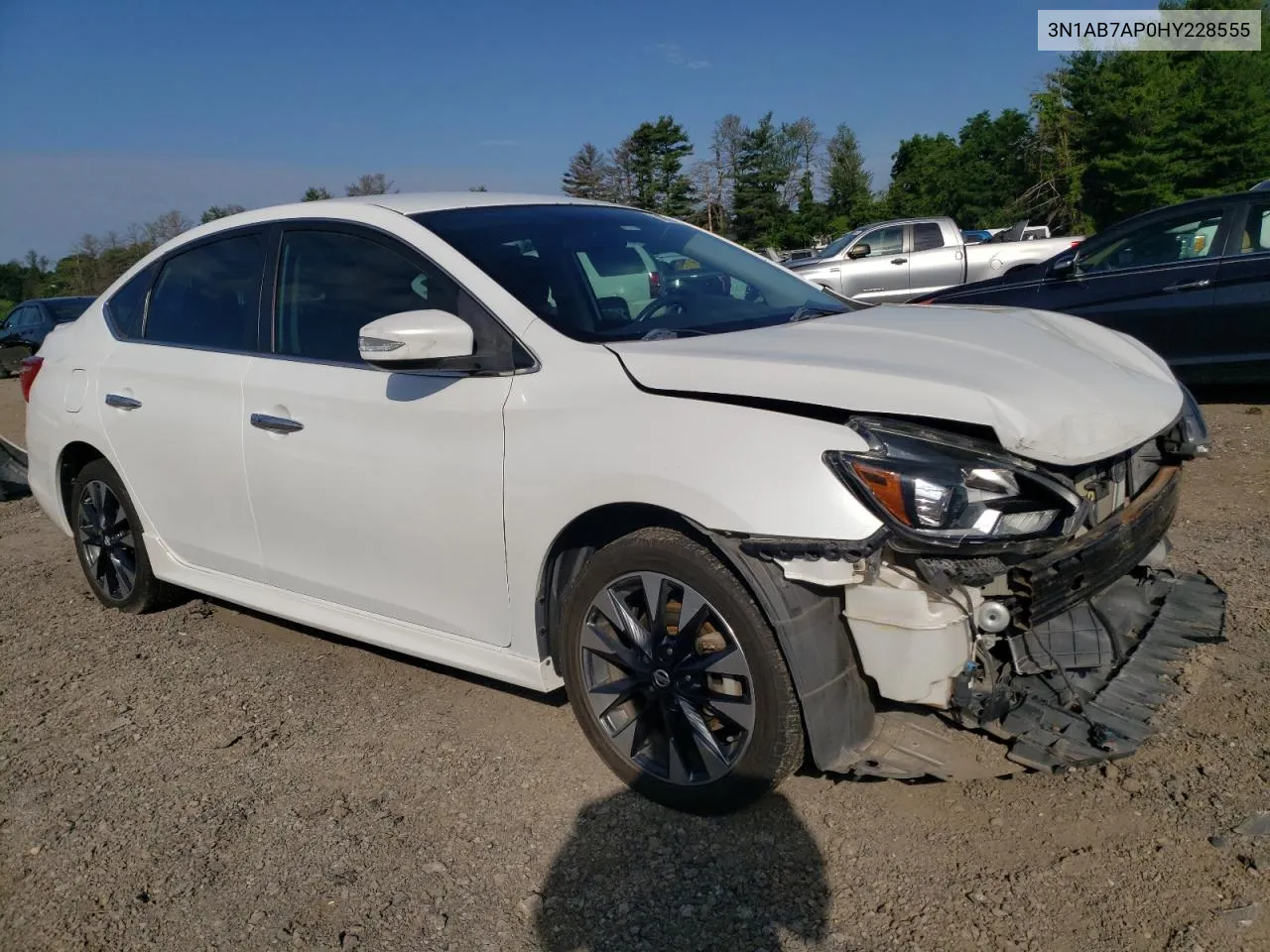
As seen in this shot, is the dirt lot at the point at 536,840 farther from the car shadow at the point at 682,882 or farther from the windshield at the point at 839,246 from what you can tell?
the windshield at the point at 839,246

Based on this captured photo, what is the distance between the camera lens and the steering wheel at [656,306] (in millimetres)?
3229

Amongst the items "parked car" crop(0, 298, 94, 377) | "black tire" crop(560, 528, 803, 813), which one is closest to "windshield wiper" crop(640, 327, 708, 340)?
"black tire" crop(560, 528, 803, 813)

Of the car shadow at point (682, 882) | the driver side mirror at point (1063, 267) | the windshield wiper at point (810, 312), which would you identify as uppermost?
the windshield wiper at point (810, 312)

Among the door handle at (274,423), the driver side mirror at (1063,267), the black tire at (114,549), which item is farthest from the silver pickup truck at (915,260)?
the door handle at (274,423)

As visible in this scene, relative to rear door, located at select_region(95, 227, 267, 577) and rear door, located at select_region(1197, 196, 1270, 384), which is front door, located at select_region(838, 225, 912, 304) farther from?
rear door, located at select_region(95, 227, 267, 577)

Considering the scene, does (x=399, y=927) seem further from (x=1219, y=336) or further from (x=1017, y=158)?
(x=1017, y=158)

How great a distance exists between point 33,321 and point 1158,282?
20.9 metres

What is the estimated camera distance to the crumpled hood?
2381 millimetres

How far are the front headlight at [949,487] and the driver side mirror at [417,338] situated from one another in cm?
117

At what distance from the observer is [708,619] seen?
2.67 m

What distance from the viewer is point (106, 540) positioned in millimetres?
4754

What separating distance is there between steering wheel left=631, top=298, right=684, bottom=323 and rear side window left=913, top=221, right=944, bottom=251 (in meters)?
14.0

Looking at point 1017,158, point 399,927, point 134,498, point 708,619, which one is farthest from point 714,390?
point 1017,158

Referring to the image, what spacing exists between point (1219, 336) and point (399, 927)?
6.99 metres
